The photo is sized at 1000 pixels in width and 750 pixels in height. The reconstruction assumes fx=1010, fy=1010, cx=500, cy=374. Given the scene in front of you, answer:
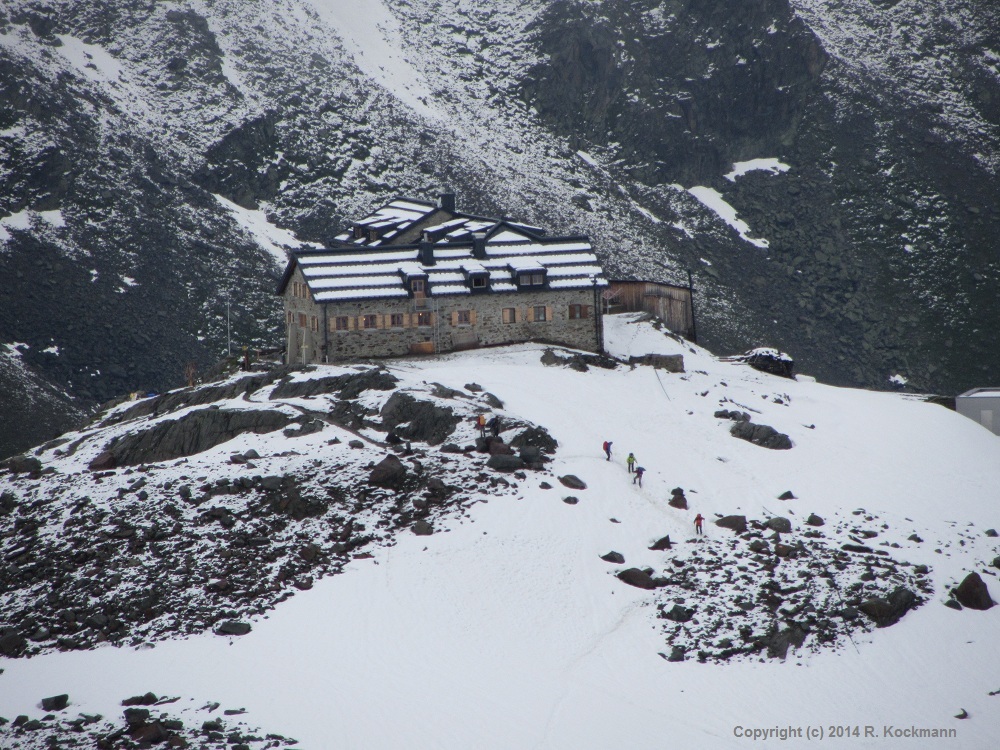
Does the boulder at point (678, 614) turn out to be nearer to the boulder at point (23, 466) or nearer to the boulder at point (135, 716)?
the boulder at point (135, 716)

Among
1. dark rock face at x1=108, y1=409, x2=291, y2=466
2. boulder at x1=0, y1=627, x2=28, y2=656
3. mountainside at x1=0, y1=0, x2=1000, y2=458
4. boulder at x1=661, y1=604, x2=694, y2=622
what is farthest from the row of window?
mountainside at x1=0, y1=0, x2=1000, y2=458

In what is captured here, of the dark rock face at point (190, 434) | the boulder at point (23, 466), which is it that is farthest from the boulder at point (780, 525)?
the boulder at point (23, 466)

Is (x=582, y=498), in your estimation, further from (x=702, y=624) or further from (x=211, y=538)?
(x=211, y=538)

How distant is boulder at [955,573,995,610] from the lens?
38487 mm

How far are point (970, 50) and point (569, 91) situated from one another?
5059 centimetres

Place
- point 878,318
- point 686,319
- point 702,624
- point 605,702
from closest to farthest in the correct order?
point 605,702
point 702,624
point 686,319
point 878,318

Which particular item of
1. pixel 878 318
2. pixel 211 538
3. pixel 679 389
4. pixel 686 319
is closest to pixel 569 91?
pixel 878 318

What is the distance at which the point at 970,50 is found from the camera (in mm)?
126375

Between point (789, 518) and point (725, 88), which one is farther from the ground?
point (725, 88)

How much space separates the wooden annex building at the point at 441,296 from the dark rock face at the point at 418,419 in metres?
9.53

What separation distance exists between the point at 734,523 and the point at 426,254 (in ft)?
85.3

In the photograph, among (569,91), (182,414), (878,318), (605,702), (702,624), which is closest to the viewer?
(605,702)

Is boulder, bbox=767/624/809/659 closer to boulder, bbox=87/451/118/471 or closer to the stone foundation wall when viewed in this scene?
the stone foundation wall

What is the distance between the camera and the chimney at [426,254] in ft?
195
